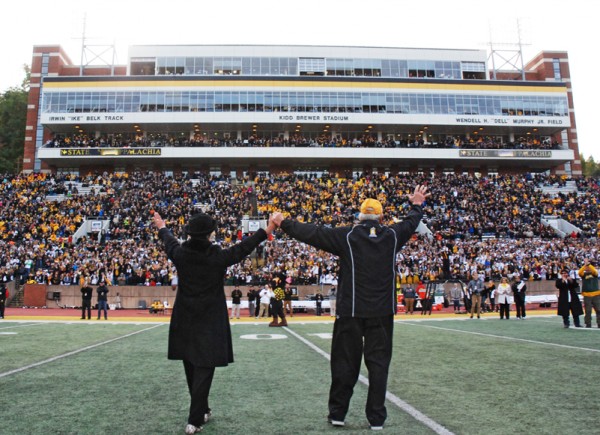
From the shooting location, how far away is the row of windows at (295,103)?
53.9 m

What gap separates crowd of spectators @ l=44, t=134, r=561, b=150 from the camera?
53344mm

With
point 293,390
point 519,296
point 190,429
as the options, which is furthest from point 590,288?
point 190,429

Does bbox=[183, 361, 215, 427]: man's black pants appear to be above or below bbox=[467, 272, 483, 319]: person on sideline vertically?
below

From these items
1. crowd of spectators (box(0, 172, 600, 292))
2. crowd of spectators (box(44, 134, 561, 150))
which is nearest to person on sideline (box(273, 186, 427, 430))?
crowd of spectators (box(0, 172, 600, 292))

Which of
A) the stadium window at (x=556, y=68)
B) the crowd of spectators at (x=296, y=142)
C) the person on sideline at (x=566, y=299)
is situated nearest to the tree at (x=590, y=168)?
the stadium window at (x=556, y=68)

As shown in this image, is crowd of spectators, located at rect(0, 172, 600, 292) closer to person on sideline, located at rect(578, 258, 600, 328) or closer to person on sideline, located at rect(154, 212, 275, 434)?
person on sideline, located at rect(578, 258, 600, 328)

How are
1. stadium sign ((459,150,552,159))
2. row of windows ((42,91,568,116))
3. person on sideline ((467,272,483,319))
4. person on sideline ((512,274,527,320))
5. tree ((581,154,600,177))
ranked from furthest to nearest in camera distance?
1. tree ((581,154,600,177))
2. stadium sign ((459,150,552,159))
3. row of windows ((42,91,568,116))
4. person on sideline ((467,272,483,319))
5. person on sideline ((512,274,527,320))

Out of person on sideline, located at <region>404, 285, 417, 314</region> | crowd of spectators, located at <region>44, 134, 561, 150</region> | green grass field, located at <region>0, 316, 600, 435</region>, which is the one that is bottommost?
green grass field, located at <region>0, 316, 600, 435</region>

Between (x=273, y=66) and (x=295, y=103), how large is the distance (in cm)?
756

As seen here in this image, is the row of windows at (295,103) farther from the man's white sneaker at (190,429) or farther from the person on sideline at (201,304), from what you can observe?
the man's white sneaker at (190,429)

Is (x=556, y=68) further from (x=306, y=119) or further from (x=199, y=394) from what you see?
(x=199, y=394)

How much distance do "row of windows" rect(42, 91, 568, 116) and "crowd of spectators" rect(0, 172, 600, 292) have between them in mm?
9382

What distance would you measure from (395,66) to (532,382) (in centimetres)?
5787

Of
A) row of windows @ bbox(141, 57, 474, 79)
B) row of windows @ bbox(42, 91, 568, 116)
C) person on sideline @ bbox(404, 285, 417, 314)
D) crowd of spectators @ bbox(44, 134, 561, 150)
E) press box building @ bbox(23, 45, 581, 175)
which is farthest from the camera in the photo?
row of windows @ bbox(141, 57, 474, 79)
